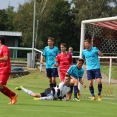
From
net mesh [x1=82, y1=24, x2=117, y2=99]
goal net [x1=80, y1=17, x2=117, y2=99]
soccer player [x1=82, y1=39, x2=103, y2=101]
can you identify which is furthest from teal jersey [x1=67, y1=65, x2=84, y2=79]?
net mesh [x1=82, y1=24, x2=117, y2=99]

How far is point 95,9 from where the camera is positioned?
69.7 meters

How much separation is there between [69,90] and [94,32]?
5791 mm

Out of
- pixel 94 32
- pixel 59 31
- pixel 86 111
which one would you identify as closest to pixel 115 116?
pixel 86 111

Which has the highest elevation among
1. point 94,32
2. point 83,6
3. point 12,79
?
point 83,6

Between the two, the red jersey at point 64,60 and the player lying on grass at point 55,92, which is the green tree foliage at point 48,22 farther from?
the player lying on grass at point 55,92

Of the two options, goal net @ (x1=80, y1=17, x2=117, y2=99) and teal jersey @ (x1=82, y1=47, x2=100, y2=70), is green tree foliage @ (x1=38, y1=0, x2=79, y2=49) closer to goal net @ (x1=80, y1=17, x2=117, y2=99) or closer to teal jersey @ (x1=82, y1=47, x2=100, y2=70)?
goal net @ (x1=80, y1=17, x2=117, y2=99)

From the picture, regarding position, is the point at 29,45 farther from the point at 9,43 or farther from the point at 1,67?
the point at 1,67

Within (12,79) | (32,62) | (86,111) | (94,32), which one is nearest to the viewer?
(86,111)

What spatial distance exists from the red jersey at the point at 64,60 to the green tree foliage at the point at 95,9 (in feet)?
168

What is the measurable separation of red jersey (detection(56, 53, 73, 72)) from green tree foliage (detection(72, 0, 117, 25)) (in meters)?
51.3

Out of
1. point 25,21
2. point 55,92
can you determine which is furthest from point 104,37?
point 25,21

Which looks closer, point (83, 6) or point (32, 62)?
point (32, 62)

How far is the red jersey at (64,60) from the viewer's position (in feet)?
60.7

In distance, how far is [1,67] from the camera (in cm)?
1333
